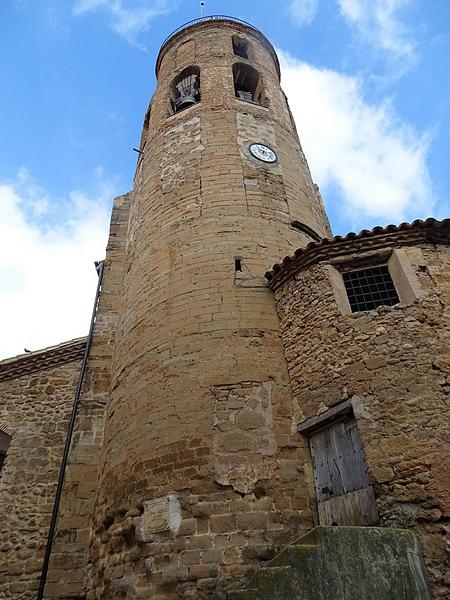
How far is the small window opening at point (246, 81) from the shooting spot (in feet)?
45.8

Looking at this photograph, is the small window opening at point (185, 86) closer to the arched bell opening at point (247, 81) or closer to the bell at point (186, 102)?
the bell at point (186, 102)

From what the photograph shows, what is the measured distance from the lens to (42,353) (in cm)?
983

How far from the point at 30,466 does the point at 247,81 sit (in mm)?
12241

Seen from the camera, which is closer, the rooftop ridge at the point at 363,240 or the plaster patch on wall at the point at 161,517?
the plaster patch on wall at the point at 161,517

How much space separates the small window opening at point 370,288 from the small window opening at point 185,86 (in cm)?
859

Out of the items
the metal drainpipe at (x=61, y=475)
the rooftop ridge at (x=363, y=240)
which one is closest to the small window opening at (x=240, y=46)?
the metal drainpipe at (x=61, y=475)

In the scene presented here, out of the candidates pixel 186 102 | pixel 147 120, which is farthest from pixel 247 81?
pixel 147 120

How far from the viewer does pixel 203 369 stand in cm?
654

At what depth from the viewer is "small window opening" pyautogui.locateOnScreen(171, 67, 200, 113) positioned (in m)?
13.4

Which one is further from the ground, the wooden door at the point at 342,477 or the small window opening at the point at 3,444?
the small window opening at the point at 3,444

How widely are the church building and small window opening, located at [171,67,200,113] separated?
379cm

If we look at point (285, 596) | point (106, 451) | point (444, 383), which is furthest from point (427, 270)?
point (106, 451)

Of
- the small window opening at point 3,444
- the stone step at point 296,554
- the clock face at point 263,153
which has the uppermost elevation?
the clock face at point 263,153

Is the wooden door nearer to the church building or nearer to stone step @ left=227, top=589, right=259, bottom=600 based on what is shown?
the church building
